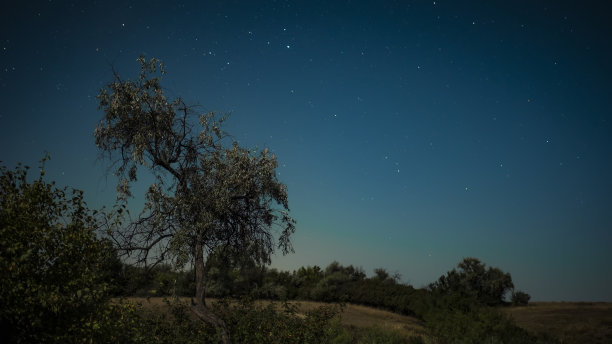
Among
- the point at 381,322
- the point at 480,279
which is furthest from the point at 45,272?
the point at 480,279

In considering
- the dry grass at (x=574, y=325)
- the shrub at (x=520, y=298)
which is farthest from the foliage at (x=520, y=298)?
the dry grass at (x=574, y=325)

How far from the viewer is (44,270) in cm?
1010

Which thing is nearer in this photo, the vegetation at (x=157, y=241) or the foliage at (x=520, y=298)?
the vegetation at (x=157, y=241)

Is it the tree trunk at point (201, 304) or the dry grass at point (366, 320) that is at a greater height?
the tree trunk at point (201, 304)

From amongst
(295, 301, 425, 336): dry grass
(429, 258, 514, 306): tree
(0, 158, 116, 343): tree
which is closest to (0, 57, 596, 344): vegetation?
(0, 158, 116, 343): tree

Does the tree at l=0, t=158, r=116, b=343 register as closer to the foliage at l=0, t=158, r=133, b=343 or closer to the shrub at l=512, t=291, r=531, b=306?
the foliage at l=0, t=158, r=133, b=343

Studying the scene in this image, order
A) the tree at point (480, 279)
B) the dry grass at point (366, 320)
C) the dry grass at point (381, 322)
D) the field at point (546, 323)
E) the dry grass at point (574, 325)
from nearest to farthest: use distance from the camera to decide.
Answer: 1. the dry grass at point (366, 320)
2. the dry grass at point (381, 322)
3. the field at point (546, 323)
4. the dry grass at point (574, 325)
5. the tree at point (480, 279)

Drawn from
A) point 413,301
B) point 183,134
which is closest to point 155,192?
point 183,134

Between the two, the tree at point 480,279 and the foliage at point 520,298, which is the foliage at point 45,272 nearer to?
the tree at point 480,279

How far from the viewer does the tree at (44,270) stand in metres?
9.01

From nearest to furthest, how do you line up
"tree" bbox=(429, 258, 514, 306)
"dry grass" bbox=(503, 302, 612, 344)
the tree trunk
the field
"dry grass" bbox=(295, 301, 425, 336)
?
the tree trunk
"dry grass" bbox=(295, 301, 425, 336)
the field
"dry grass" bbox=(503, 302, 612, 344)
"tree" bbox=(429, 258, 514, 306)

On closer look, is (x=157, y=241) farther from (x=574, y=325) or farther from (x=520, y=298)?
(x=520, y=298)

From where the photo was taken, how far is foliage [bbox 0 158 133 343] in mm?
9016

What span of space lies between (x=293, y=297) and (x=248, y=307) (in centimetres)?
3158
